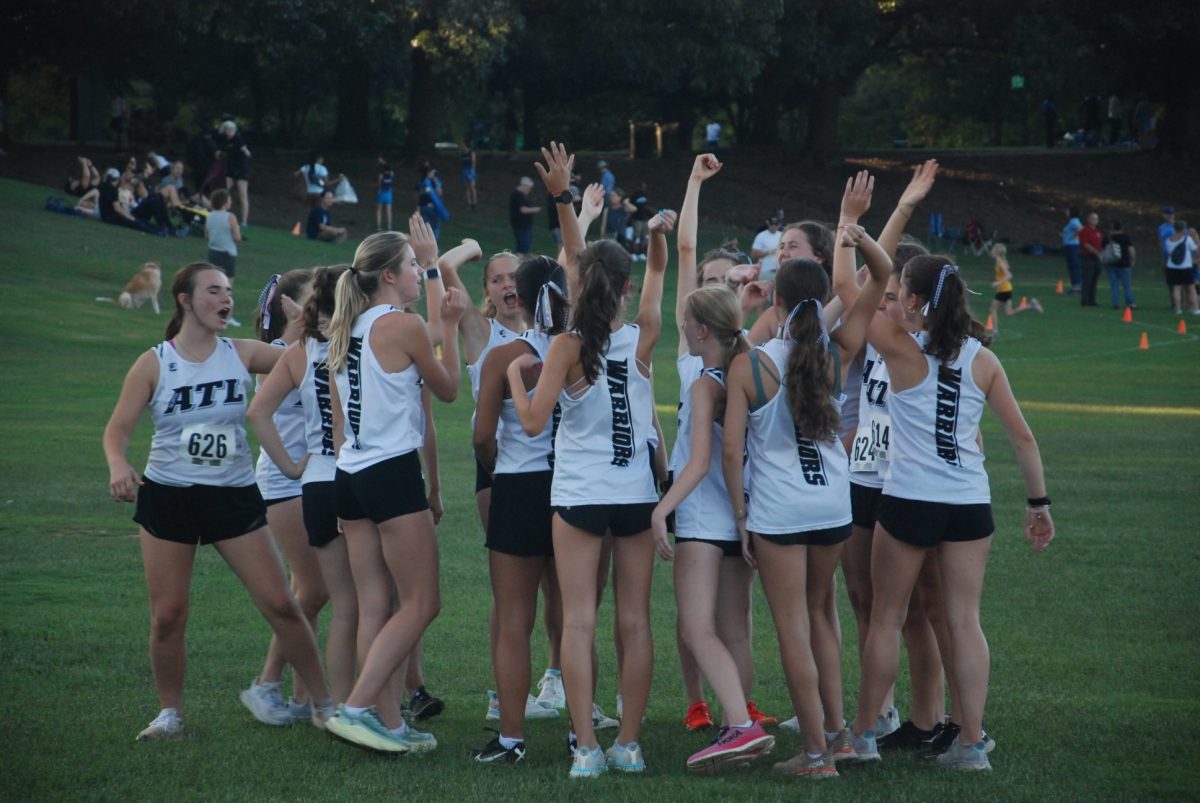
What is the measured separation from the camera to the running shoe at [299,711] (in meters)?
6.66

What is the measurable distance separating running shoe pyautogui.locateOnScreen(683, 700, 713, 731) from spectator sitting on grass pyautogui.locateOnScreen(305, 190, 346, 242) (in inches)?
1125

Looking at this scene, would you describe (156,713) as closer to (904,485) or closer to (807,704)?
A: (807,704)

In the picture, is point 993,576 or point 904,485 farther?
point 993,576

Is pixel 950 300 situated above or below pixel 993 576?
above

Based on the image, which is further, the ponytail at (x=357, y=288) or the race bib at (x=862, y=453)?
the race bib at (x=862, y=453)

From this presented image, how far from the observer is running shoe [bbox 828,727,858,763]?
589cm

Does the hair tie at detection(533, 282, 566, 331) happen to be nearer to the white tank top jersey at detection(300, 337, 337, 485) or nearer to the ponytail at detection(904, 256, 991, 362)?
the white tank top jersey at detection(300, 337, 337, 485)

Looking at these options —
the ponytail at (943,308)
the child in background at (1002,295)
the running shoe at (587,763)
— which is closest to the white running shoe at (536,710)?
the running shoe at (587,763)

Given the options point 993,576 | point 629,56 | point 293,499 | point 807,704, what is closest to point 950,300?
point 807,704

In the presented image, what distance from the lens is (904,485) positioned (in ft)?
19.5

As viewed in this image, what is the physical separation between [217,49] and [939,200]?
82.2ft

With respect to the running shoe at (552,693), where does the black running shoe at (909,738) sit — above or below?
above

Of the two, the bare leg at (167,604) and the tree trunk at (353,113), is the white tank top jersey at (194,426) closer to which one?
the bare leg at (167,604)

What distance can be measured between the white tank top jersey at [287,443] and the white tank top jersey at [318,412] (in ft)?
1.03
